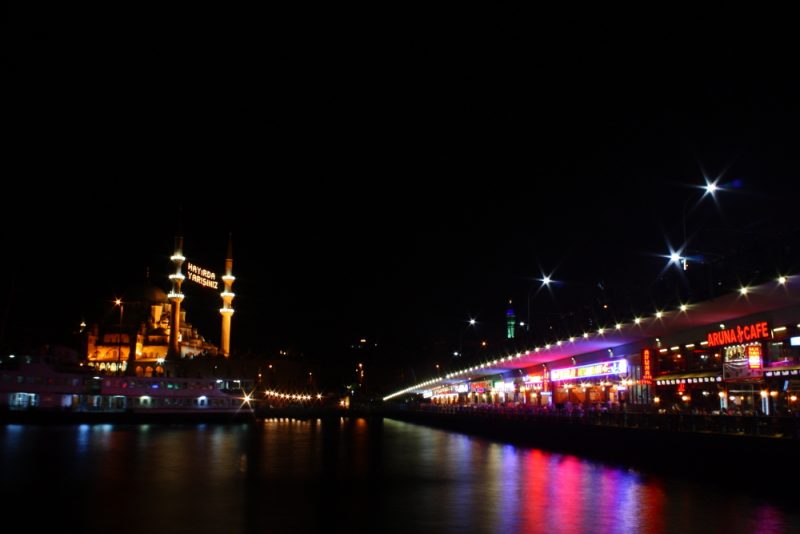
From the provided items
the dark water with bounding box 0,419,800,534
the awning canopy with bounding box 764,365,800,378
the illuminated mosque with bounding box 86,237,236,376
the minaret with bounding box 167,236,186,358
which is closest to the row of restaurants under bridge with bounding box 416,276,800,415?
the awning canopy with bounding box 764,365,800,378

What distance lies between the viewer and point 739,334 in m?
32.9

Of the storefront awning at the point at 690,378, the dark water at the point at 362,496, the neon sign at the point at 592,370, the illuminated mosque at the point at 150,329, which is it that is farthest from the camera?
the illuminated mosque at the point at 150,329

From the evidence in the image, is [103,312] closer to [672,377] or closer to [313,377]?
[313,377]

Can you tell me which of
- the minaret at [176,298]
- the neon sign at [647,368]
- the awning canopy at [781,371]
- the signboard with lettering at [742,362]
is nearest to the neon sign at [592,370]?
the neon sign at [647,368]

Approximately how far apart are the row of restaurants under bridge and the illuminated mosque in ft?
248

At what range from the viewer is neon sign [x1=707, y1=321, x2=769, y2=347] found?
31.1 metres

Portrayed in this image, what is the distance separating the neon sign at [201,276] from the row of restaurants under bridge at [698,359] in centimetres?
7455

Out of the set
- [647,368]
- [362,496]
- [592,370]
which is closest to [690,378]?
[647,368]

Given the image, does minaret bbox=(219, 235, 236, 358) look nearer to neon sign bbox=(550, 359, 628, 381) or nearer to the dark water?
neon sign bbox=(550, 359, 628, 381)

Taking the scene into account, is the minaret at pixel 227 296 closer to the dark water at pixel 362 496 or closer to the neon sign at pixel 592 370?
the neon sign at pixel 592 370

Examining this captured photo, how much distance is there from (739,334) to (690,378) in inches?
251

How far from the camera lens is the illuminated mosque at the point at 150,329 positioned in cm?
12184

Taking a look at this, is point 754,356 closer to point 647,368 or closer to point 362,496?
point 647,368

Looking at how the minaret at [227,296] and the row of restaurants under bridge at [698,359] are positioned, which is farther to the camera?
the minaret at [227,296]
